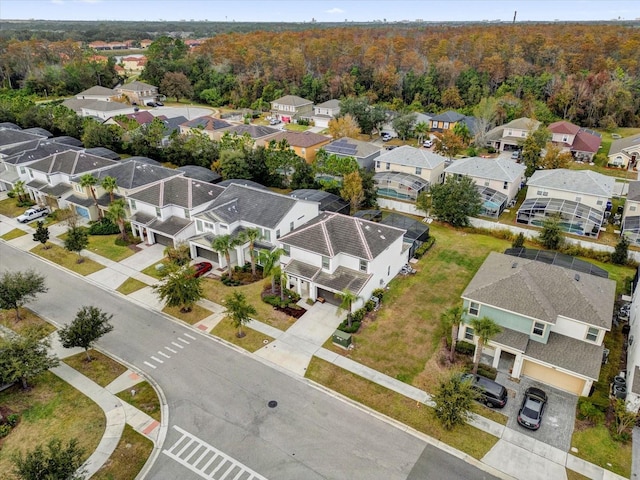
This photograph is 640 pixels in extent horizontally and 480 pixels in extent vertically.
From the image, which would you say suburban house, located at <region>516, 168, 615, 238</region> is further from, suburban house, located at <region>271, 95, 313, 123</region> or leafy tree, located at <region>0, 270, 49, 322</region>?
suburban house, located at <region>271, 95, 313, 123</region>

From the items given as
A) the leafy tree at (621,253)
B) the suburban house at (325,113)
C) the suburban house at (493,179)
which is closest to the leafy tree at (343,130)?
the suburban house at (325,113)

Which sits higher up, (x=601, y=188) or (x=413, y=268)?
(x=601, y=188)

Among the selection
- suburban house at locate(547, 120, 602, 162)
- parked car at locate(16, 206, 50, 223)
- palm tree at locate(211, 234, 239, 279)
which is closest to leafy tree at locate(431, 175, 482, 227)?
palm tree at locate(211, 234, 239, 279)

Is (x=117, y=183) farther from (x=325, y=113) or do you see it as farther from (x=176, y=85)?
(x=176, y=85)

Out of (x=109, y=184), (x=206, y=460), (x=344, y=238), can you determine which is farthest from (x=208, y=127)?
(x=206, y=460)

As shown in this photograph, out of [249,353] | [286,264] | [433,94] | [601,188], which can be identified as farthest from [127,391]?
[433,94]

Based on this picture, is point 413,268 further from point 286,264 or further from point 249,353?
point 249,353
